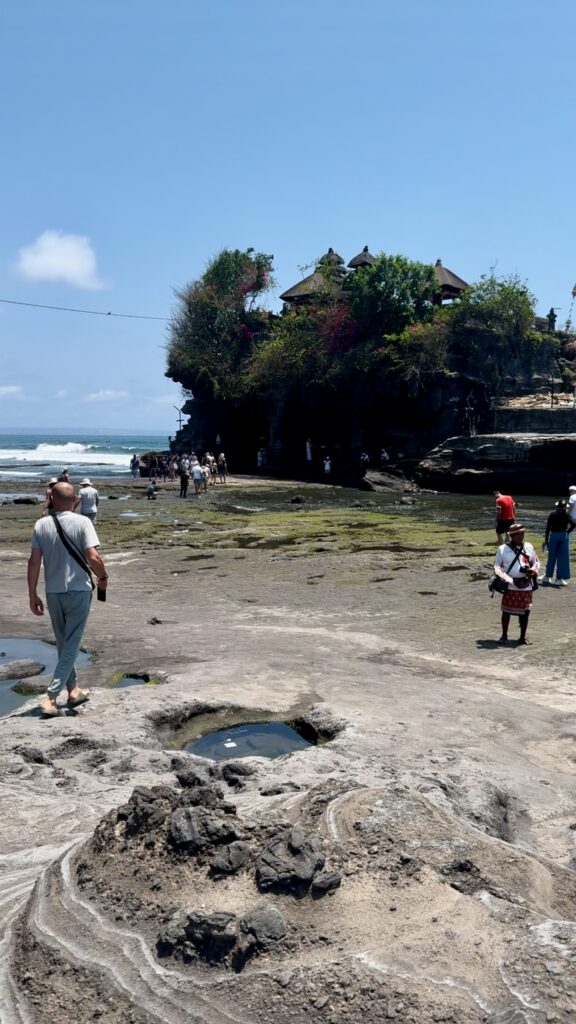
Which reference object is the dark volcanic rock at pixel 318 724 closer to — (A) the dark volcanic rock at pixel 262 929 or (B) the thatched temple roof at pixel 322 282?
(A) the dark volcanic rock at pixel 262 929

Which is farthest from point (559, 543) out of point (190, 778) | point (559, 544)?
point (190, 778)

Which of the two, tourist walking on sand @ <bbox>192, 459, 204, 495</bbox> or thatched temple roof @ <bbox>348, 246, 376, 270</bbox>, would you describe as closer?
tourist walking on sand @ <bbox>192, 459, 204, 495</bbox>

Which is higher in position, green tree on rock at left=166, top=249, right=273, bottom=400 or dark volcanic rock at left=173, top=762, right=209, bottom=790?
green tree on rock at left=166, top=249, right=273, bottom=400

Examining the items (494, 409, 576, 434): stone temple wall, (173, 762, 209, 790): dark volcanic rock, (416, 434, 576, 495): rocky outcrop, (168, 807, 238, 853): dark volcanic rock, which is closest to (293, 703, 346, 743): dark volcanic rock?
(173, 762, 209, 790): dark volcanic rock

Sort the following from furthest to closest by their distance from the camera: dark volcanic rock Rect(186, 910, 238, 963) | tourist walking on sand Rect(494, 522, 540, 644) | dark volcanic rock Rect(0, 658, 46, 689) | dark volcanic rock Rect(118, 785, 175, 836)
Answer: tourist walking on sand Rect(494, 522, 540, 644)
dark volcanic rock Rect(0, 658, 46, 689)
dark volcanic rock Rect(118, 785, 175, 836)
dark volcanic rock Rect(186, 910, 238, 963)

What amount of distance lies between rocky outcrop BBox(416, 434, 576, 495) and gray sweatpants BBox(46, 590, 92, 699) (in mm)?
31779

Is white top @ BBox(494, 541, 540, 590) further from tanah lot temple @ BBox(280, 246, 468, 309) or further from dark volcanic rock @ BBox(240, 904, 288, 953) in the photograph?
tanah lot temple @ BBox(280, 246, 468, 309)

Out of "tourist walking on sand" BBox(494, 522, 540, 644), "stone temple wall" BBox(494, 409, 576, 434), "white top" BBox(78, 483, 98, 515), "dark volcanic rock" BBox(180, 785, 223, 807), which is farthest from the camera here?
"stone temple wall" BBox(494, 409, 576, 434)

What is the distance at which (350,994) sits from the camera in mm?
2957

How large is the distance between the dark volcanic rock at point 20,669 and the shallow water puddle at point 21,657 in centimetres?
5

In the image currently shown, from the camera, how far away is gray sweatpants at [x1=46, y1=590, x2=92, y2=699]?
23.0ft

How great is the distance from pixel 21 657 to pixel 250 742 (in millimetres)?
3996

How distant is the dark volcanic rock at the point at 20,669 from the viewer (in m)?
8.65

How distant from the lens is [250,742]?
688cm
